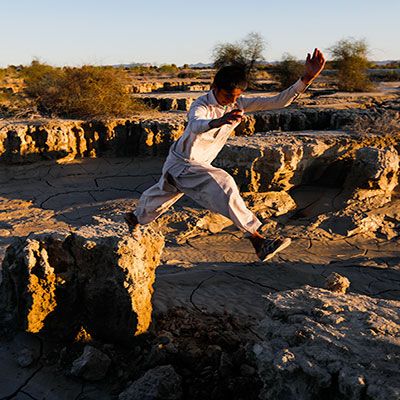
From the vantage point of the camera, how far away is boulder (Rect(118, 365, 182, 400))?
2683mm

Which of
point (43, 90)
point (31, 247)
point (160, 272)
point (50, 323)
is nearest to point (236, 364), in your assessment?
point (50, 323)

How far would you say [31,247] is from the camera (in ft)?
10.7

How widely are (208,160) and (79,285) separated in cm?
126

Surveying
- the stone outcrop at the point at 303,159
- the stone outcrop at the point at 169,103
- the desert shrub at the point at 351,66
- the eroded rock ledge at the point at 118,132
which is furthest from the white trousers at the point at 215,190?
the desert shrub at the point at 351,66

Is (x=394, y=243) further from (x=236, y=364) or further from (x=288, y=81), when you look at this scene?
(x=288, y=81)

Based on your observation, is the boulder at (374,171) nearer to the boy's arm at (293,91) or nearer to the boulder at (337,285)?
the boulder at (337,285)

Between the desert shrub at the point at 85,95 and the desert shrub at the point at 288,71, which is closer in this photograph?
the desert shrub at the point at 85,95

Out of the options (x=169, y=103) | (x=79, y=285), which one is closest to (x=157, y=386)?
(x=79, y=285)

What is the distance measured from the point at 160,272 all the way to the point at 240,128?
4.73 meters

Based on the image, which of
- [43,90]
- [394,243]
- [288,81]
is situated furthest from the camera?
[288,81]

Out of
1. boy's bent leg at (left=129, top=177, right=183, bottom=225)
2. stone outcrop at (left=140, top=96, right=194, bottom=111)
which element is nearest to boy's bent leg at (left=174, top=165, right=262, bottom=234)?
boy's bent leg at (left=129, top=177, right=183, bottom=225)

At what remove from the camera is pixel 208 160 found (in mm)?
3230

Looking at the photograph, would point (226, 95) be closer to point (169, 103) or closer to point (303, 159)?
point (303, 159)

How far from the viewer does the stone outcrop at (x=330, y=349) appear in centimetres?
200
